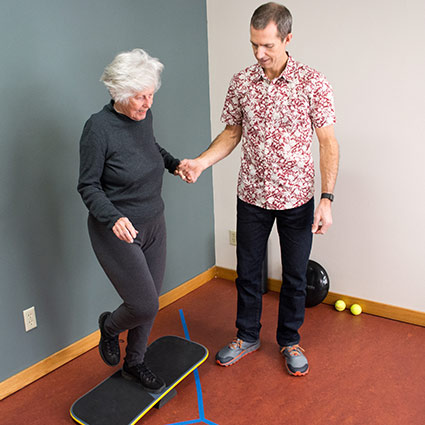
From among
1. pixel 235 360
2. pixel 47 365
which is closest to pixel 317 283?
pixel 235 360

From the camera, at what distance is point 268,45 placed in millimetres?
1903

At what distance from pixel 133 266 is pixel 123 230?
235 mm

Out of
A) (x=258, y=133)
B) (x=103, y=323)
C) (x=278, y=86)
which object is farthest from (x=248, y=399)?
(x=278, y=86)

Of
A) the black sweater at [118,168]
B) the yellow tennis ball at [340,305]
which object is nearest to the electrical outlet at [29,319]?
the black sweater at [118,168]

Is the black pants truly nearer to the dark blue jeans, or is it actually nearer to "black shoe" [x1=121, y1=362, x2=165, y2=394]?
"black shoe" [x1=121, y1=362, x2=165, y2=394]

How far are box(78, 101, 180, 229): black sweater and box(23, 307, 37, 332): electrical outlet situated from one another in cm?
84

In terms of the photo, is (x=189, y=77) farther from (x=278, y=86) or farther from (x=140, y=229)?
(x=140, y=229)

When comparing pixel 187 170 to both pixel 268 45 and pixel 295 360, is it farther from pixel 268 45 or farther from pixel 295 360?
pixel 295 360

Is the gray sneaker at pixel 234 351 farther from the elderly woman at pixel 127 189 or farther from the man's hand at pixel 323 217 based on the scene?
the man's hand at pixel 323 217

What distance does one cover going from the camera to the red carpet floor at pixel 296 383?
6.70 feet

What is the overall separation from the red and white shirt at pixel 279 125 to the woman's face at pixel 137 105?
1.79ft

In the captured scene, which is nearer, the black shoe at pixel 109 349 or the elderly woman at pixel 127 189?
the elderly woman at pixel 127 189

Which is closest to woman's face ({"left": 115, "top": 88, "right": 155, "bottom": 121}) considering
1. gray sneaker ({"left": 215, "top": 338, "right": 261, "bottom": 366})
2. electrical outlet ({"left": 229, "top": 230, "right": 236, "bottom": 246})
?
gray sneaker ({"left": 215, "top": 338, "right": 261, "bottom": 366})

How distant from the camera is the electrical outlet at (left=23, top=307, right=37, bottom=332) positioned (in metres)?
2.27
